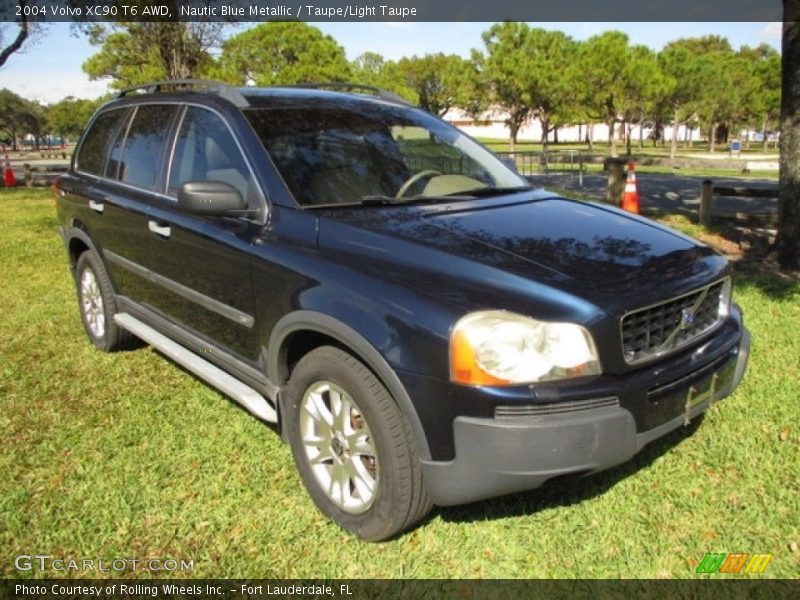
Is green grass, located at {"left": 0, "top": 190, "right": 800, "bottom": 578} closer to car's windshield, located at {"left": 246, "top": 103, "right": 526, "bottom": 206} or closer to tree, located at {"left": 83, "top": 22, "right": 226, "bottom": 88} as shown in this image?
car's windshield, located at {"left": 246, "top": 103, "right": 526, "bottom": 206}

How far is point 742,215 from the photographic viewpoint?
8844 mm

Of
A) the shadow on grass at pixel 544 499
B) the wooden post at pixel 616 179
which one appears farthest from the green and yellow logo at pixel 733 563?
the wooden post at pixel 616 179

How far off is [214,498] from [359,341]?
124 cm

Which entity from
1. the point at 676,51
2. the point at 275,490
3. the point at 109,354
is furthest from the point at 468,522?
the point at 676,51

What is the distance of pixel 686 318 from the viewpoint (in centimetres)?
266

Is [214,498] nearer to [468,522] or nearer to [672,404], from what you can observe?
[468,522]

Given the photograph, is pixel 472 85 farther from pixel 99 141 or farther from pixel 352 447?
pixel 352 447

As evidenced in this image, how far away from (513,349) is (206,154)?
210cm

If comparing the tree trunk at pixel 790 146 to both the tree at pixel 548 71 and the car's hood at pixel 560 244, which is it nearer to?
the car's hood at pixel 560 244

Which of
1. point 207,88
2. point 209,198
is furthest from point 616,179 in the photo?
point 209,198

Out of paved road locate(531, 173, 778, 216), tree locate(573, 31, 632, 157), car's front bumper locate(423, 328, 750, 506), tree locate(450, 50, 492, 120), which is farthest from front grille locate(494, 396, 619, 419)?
tree locate(450, 50, 492, 120)

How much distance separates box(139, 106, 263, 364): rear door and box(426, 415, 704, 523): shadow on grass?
1.22 m

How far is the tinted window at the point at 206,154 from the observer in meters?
3.26

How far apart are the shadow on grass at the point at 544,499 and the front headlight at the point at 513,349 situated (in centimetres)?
79
